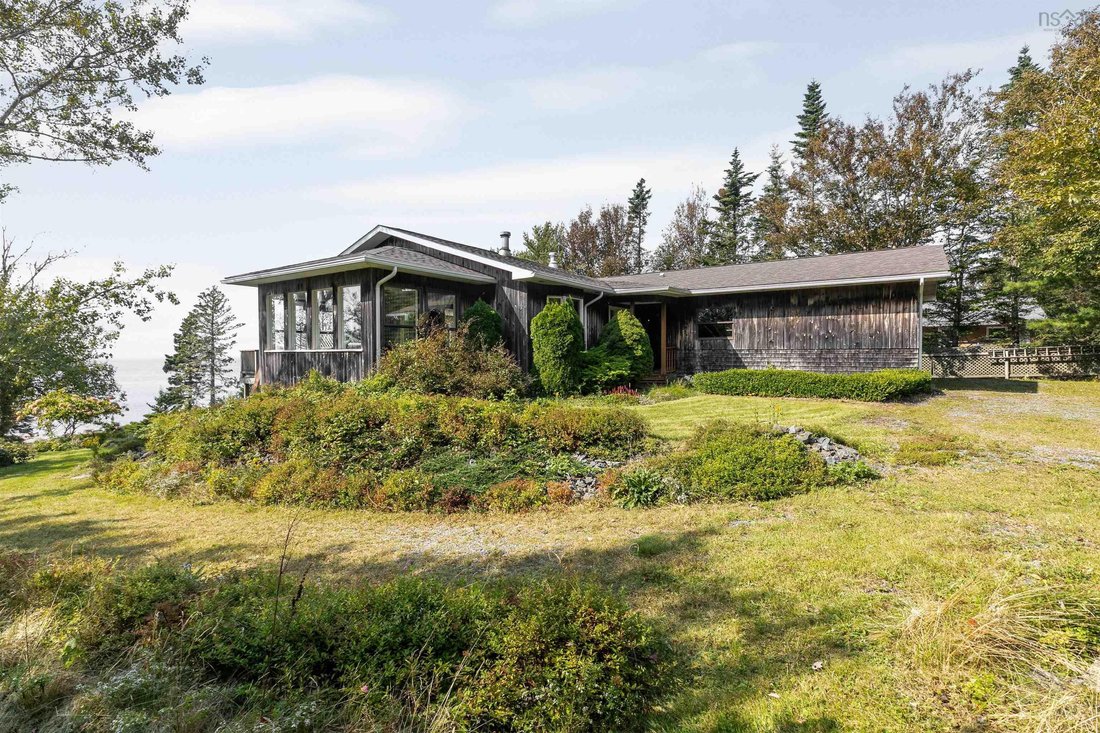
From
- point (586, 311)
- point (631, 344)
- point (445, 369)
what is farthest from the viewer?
point (586, 311)

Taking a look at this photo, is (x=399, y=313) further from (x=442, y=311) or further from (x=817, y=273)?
(x=817, y=273)

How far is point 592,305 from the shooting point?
16.0 meters

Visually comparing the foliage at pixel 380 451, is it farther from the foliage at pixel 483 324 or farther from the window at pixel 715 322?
the window at pixel 715 322

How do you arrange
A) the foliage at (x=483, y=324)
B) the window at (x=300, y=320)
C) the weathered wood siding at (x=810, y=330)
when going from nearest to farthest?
1. the foliage at (x=483, y=324)
2. the window at (x=300, y=320)
3. the weathered wood siding at (x=810, y=330)

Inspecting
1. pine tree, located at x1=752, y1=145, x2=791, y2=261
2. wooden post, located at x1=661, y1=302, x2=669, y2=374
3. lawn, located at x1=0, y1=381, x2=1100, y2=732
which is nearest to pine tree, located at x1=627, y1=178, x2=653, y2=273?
pine tree, located at x1=752, y1=145, x2=791, y2=261

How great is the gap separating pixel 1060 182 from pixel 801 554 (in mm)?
16118

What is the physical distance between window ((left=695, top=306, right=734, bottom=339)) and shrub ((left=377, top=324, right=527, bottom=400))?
8.09 meters

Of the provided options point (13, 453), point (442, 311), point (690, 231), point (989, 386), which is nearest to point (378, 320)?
point (442, 311)

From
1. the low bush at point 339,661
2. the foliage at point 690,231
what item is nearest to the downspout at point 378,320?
the low bush at point 339,661

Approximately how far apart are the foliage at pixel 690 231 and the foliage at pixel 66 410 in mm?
30158

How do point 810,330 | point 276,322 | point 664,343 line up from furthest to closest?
point 664,343
point 810,330
point 276,322

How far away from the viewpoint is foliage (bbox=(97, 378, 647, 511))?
6547mm

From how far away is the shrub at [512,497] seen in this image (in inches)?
236

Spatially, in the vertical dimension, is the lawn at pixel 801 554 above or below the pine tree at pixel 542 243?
below
